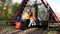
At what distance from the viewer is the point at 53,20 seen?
39.8 ft

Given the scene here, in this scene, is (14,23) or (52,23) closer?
(52,23)

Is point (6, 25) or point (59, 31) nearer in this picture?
point (59, 31)

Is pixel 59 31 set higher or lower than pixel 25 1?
lower

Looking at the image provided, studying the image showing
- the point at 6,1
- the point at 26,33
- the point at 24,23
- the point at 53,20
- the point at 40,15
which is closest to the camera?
the point at 26,33

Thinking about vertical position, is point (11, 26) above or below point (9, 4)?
below

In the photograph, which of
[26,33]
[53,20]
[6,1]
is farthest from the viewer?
[6,1]

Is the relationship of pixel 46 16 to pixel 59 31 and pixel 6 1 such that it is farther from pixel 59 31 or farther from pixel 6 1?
pixel 6 1

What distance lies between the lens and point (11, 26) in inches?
488

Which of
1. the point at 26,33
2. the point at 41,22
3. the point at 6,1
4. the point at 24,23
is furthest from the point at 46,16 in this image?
the point at 6,1

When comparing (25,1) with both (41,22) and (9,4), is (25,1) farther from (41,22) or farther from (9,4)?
(9,4)

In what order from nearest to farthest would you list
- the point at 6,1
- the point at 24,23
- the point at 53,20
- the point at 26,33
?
1. the point at 26,33
2. the point at 24,23
3. the point at 53,20
4. the point at 6,1

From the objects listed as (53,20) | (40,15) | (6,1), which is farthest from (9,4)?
(53,20)

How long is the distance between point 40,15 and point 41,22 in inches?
66.8

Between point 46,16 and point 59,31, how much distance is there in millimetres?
1935
